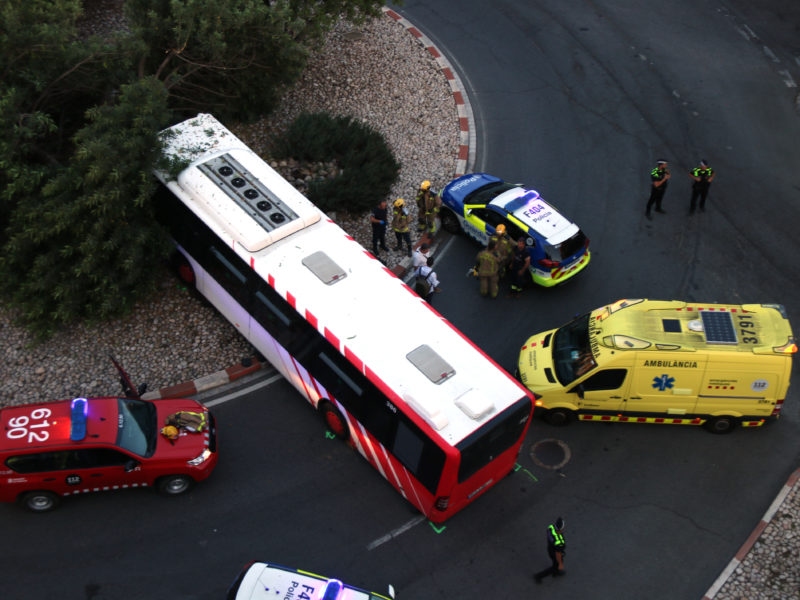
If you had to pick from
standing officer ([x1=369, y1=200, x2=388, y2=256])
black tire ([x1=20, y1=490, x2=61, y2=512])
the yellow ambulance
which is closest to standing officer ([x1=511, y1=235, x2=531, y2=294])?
the yellow ambulance

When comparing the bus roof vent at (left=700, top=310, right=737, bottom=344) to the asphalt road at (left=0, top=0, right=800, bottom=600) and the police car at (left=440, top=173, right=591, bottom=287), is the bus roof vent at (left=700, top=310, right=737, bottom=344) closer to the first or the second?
the asphalt road at (left=0, top=0, right=800, bottom=600)

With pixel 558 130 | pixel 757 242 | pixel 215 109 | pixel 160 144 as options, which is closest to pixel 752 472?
pixel 757 242

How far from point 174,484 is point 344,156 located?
997 centimetres

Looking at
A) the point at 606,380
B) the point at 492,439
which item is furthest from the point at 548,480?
the point at 492,439

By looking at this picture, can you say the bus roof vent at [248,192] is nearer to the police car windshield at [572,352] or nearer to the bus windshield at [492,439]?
the bus windshield at [492,439]

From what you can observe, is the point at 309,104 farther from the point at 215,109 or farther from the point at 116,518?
the point at 116,518

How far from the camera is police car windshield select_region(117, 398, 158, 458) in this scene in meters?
12.5

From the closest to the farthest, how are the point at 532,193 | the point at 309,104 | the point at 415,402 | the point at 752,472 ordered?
1. the point at 415,402
2. the point at 752,472
3. the point at 532,193
4. the point at 309,104

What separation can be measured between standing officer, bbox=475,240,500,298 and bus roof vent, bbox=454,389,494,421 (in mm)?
5280

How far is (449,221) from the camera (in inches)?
734

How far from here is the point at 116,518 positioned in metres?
12.9

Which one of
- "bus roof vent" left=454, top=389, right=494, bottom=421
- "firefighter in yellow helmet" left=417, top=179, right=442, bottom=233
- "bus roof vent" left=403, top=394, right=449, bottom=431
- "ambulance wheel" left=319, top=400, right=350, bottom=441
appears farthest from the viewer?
"firefighter in yellow helmet" left=417, top=179, right=442, bottom=233

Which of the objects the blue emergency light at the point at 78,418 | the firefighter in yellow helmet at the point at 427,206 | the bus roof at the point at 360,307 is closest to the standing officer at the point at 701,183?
the firefighter in yellow helmet at the point at 427,206

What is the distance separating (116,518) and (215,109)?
10679 millimetres
